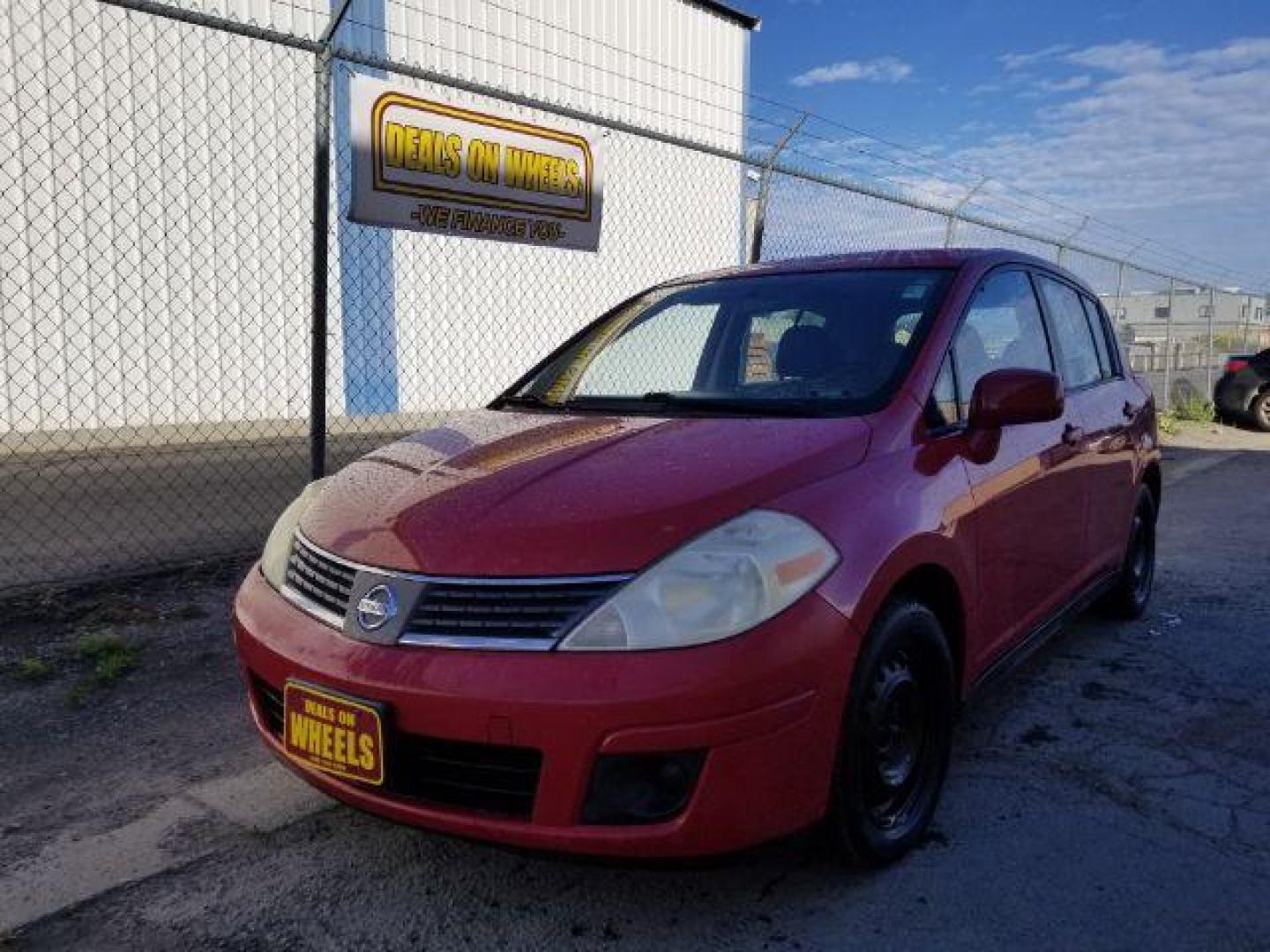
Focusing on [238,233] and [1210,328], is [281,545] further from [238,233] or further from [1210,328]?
[1210,328]

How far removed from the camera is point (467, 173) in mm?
5062

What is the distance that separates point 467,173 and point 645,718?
3.92 metres

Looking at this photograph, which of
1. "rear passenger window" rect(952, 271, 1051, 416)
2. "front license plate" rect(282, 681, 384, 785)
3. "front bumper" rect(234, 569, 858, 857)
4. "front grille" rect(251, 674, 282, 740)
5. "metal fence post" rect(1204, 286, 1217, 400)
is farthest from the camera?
"metal fence post" rect(1204, 286, 1217, 400)

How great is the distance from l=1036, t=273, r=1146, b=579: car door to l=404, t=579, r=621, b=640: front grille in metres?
2.29

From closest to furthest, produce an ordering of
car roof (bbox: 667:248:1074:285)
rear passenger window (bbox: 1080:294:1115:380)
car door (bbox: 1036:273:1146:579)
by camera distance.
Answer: car roof (bbox: 667:248:1074:285)
car door (bbox: 1036:273:1146:579)
rear passenger window (bbox: 1080:294:1115:380)

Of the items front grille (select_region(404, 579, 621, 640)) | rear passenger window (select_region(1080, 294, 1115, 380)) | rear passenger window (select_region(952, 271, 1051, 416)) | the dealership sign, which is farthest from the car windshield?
the dealership sign

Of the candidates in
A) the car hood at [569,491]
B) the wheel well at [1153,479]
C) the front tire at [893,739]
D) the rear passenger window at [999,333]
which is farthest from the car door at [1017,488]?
the wheel well at [1153,479]

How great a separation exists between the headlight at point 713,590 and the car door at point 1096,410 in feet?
6.29

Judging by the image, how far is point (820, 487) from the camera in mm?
2162

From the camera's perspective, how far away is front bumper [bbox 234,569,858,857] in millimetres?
1840

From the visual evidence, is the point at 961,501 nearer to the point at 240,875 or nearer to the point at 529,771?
the point at 529,771

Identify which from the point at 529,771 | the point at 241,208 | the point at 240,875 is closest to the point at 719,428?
the point at 529,771

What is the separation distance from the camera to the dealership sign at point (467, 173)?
4711mm

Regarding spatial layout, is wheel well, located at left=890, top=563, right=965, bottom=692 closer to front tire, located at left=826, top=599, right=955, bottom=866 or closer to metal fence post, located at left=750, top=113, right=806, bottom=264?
front tire, located at left=826, top=599, right=955, bottom=866
